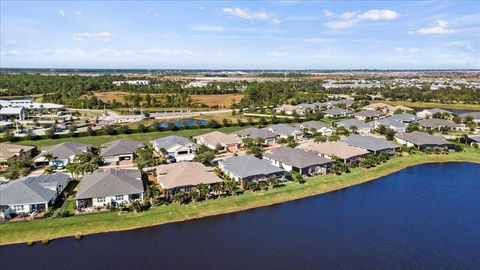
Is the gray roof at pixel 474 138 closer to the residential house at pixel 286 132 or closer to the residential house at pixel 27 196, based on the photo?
the residential house at pixel 286 132

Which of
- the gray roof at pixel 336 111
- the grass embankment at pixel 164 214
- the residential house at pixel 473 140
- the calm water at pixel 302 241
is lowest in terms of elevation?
the calm water at pixel 302 241

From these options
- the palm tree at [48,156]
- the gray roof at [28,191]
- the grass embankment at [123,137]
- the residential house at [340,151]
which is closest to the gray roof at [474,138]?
the residential house at [340,151]

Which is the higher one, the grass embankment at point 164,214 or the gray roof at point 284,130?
the gray roof at point 284,130

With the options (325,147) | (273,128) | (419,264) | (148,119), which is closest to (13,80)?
(148,119)

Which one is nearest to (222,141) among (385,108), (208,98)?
(385,108)

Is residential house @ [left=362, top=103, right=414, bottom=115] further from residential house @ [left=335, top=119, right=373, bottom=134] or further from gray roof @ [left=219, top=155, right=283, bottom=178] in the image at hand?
gray roof @ [left=219, top=155, right=283, bottom=178]

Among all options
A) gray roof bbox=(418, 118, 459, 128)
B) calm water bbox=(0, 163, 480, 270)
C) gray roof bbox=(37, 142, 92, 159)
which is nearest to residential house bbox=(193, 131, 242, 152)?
gray roof bbox=(37, 142, 92, 159)
